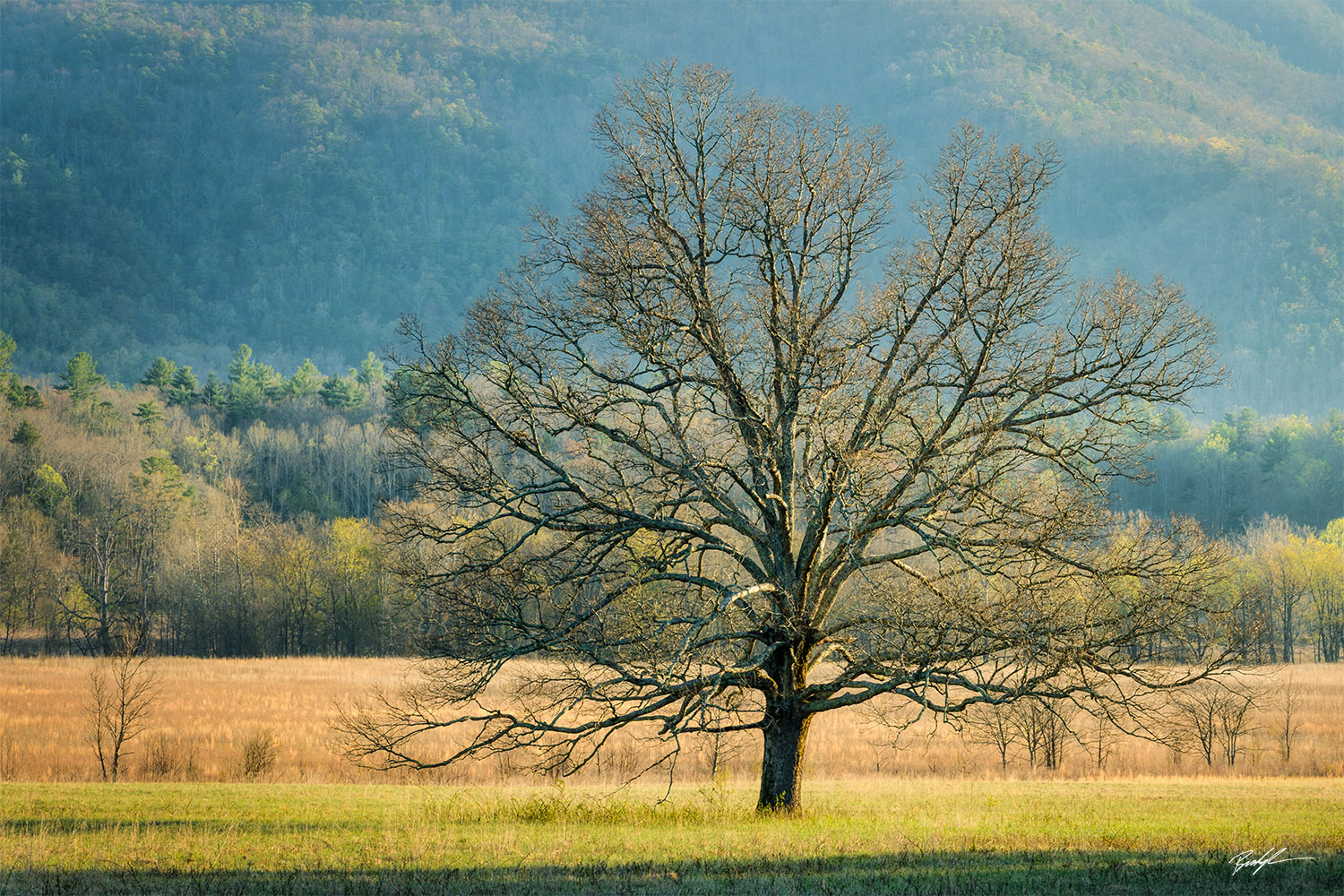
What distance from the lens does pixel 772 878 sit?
11.1 meters

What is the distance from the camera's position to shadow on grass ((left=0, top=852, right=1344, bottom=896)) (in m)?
10.5

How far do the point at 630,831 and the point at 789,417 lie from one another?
20.6 ft

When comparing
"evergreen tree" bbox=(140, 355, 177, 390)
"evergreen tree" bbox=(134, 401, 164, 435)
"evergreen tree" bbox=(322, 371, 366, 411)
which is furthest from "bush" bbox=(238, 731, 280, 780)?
"evergreen tree" bbox=(140, 355, 177, 390)

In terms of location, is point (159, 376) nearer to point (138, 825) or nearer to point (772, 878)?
point (138, 825)

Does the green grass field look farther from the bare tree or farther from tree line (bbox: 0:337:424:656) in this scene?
tree line (bbox: 0:337:424:656)

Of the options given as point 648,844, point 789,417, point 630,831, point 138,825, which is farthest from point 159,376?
point 648,844

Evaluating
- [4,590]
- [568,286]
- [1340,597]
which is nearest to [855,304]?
[568,286]

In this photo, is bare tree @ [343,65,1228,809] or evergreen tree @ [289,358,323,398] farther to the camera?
evergreen tree @ [289,358,323,398]

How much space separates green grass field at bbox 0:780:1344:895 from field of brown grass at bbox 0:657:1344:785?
363cm

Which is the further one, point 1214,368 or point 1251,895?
point 1214,368

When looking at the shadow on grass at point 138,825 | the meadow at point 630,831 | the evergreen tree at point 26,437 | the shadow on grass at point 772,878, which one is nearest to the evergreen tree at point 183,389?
the evergreen tree at point 26,437

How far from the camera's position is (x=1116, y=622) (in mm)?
13258

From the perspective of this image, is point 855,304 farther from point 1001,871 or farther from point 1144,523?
point 1001,871

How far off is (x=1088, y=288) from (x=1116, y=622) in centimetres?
473
